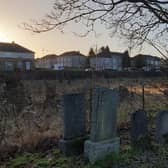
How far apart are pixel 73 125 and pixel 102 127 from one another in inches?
27.9

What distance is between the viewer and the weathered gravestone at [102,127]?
252 inches

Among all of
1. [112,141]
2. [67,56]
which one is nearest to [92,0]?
[112,141]

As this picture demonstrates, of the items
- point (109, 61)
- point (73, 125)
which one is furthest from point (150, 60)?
point (73, 125)

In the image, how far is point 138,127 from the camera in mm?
7551

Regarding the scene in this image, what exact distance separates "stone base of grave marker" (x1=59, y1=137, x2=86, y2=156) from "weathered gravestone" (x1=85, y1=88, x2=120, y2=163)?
42 cm

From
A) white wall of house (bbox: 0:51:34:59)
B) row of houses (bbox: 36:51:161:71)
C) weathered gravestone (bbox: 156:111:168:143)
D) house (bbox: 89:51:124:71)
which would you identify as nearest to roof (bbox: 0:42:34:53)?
white wall of house (bbox: 0:51:34:59)

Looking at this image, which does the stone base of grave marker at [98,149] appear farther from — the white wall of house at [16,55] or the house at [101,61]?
the white wall of house at [16,55]

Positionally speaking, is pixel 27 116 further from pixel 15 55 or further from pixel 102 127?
pixel 15 55

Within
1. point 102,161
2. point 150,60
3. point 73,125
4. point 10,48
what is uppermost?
point 10,48

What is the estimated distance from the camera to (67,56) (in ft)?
299

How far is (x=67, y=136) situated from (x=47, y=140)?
1.15 metres

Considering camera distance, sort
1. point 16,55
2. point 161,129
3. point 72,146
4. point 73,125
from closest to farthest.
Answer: point 72,146 → point 73,125 → point 161,129 → point 16,55

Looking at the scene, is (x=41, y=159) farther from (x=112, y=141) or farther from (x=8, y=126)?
(x=8, y=126)

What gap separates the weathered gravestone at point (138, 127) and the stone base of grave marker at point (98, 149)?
32.3 inches
